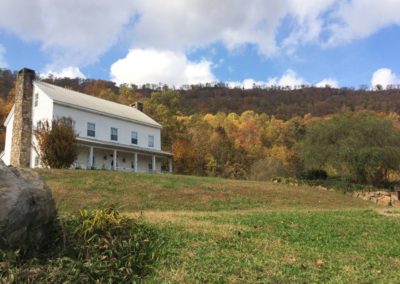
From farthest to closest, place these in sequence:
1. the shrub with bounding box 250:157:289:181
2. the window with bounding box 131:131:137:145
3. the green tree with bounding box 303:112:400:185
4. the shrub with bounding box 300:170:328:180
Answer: the shrub with bounding box 250:157:289:181 → the window with bounding box 131:131:137:145 → the shrub with bounding box 300:170:328:180 → the green tree with bounding box 303:112:400:185

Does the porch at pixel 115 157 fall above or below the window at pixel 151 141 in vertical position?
below

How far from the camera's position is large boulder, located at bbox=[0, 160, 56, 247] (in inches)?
264

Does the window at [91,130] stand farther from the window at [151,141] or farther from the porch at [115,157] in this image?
the window at [151,141]

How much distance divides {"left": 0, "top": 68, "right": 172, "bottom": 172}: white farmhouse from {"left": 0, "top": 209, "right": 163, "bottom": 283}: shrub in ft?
86.5

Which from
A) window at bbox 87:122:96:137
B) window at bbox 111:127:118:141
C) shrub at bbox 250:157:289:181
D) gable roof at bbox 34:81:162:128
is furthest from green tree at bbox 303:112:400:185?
window at bbox 87:122:96:137

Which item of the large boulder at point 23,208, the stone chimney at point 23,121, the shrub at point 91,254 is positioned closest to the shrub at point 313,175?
the stone chimney at point 23,121

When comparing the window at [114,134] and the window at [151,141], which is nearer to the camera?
the window at [114,134]

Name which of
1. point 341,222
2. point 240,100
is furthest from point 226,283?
point 240,100

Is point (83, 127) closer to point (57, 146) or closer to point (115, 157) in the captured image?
point (115, 157)

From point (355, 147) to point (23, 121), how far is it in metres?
25.1

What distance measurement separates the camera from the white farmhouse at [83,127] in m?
34.8

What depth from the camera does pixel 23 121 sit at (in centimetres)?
3566

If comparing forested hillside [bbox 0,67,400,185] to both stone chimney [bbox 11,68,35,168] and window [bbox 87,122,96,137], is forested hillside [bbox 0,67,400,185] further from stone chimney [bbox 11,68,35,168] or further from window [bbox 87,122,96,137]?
window [bbox 87,122,96,137]

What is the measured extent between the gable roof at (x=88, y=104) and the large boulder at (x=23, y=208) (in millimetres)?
27859
